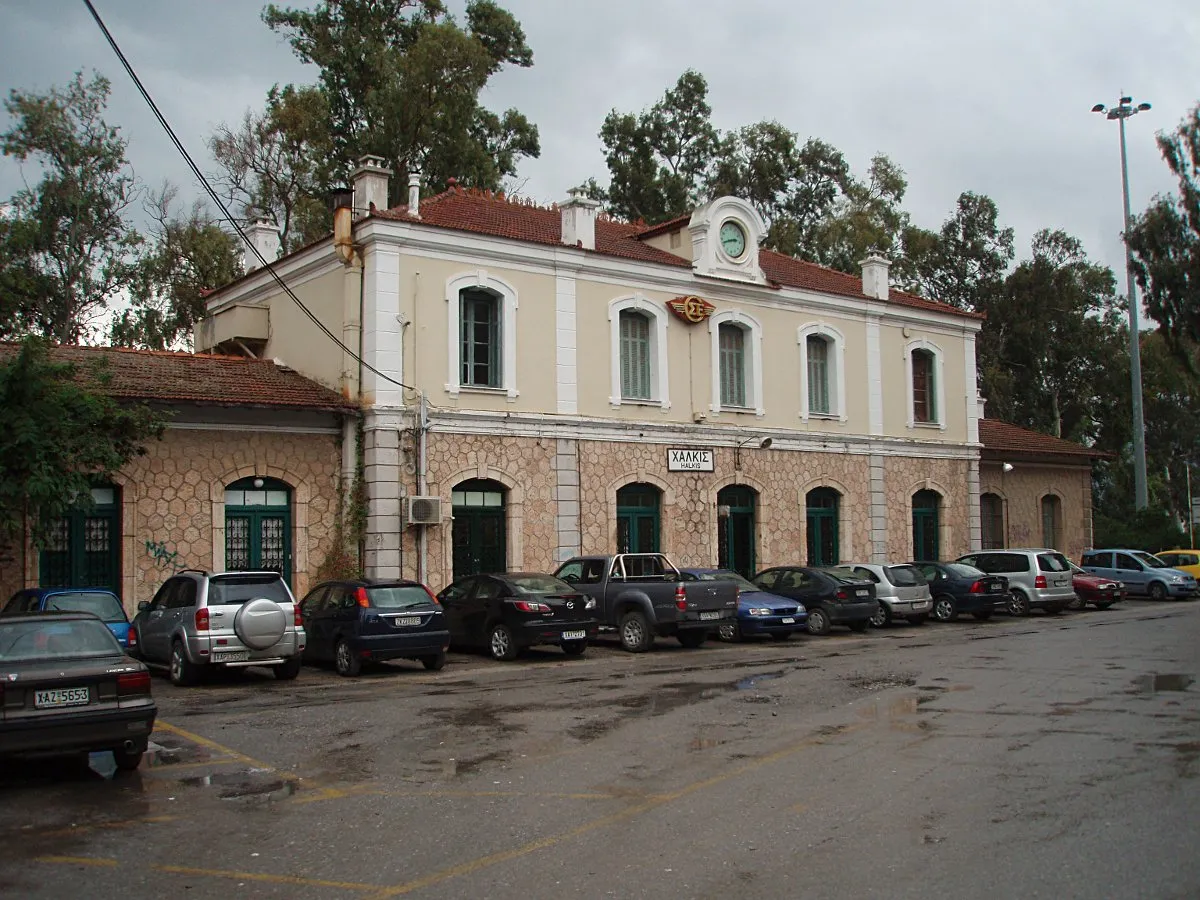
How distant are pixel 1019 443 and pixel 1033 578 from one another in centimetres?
1078

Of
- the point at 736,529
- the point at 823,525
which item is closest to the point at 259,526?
the point at 736,529

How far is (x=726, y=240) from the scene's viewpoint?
30703 millimetres

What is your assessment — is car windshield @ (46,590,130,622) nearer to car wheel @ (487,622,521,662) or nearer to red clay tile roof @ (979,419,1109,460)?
car wheel @ (487,622,521,662)

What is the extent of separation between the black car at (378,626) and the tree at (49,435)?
14.3 feet

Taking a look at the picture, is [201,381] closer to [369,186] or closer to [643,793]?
[369,186]

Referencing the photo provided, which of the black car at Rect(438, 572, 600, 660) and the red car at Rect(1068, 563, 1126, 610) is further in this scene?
the red car at Rect(1068, 563, 1126, 610)

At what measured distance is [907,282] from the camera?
56.7 m

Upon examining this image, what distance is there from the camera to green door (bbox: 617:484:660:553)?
2827 cm

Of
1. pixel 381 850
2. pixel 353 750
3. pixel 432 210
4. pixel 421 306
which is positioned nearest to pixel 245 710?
pixel 353 750

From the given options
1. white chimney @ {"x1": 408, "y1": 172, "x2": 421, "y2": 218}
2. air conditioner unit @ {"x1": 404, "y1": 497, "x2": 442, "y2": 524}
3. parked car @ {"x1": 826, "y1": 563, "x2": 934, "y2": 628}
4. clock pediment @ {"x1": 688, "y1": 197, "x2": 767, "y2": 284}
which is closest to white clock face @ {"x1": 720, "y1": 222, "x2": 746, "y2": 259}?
clock pediment @ {"x1": 688, "y1": 197, "x2": 767, "y2": 284}

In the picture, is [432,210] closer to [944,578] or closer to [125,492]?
[125,492]

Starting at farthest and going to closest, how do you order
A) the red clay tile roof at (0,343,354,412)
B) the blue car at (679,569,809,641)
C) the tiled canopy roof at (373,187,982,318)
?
1. the tiled canopy roof at (373,187,982,318)
2. the blue car at (679,569,809,641)
3. the red clay tile roof at (0,343,354,412)

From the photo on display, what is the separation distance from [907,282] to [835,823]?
51410 millimetres

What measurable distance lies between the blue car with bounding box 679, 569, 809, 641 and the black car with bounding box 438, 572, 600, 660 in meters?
3.17
